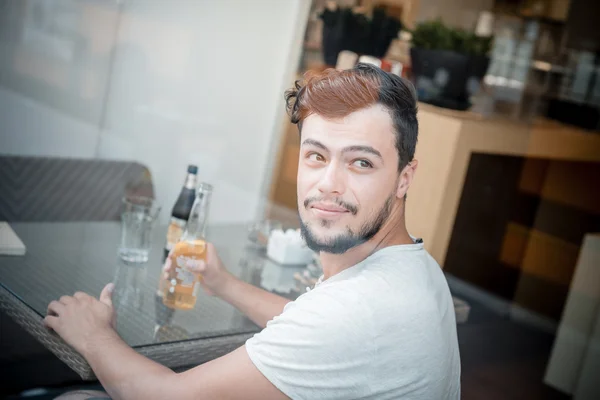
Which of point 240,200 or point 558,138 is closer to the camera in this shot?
point 558,138

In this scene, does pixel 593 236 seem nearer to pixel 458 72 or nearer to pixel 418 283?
pixel 458 72

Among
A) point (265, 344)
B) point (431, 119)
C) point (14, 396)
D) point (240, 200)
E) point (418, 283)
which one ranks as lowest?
point (14, 396)

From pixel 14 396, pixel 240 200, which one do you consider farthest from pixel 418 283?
pixel 240 200

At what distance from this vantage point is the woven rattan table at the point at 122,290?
148 centimetres

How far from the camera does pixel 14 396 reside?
2.15 meters

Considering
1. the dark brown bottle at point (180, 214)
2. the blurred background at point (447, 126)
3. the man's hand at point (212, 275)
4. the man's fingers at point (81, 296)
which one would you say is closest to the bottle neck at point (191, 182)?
the dark brown bottle at point (180, 214)

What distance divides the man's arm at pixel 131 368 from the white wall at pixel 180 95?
2.37 feet

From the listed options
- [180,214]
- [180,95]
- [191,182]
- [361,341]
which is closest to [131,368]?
[361,341]

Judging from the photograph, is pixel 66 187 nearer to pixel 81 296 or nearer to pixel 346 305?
pixel 81 296

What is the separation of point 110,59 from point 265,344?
1643mm

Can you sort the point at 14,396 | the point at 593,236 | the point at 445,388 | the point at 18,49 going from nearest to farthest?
the point at 445,388 → the point at 14,396 → the point at 18,49 → the point at 593,236

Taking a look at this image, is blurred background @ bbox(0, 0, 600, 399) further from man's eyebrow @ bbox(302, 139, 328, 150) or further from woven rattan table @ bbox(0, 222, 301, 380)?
man's eyebrow @ bbox(302, 139, 328, 150)

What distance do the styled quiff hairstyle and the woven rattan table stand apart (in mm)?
494

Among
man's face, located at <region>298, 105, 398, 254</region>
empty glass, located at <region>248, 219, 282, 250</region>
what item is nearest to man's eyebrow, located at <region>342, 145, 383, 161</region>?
man's face, located at <region>298, 105, 398, 254</region>
